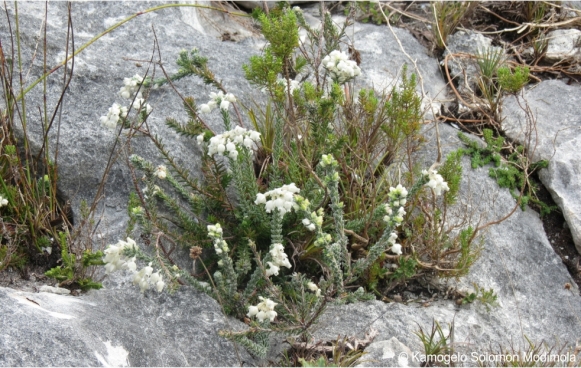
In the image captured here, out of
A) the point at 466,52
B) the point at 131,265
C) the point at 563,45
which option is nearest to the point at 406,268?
the point at 131,265

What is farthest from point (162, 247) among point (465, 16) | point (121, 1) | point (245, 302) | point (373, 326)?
point (465, 16)

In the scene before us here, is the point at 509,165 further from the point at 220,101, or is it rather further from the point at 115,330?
the point at 115,330

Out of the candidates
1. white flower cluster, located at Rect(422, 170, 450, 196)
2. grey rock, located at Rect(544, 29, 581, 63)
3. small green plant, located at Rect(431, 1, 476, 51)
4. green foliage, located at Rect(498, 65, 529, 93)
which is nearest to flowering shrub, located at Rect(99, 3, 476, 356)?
white flower cluster, located at Rect(422, 170, 450, 196)

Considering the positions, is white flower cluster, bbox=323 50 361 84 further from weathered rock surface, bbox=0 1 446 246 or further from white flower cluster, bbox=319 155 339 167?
weathered rock surface, bbox=0 1 446 246

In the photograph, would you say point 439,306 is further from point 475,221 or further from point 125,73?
point 125,73

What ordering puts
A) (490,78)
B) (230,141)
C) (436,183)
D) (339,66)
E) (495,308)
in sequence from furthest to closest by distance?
(490,78) < (495,308) < (339,66) < (230,141) < (436,183)

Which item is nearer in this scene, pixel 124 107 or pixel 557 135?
pixel 124 107
